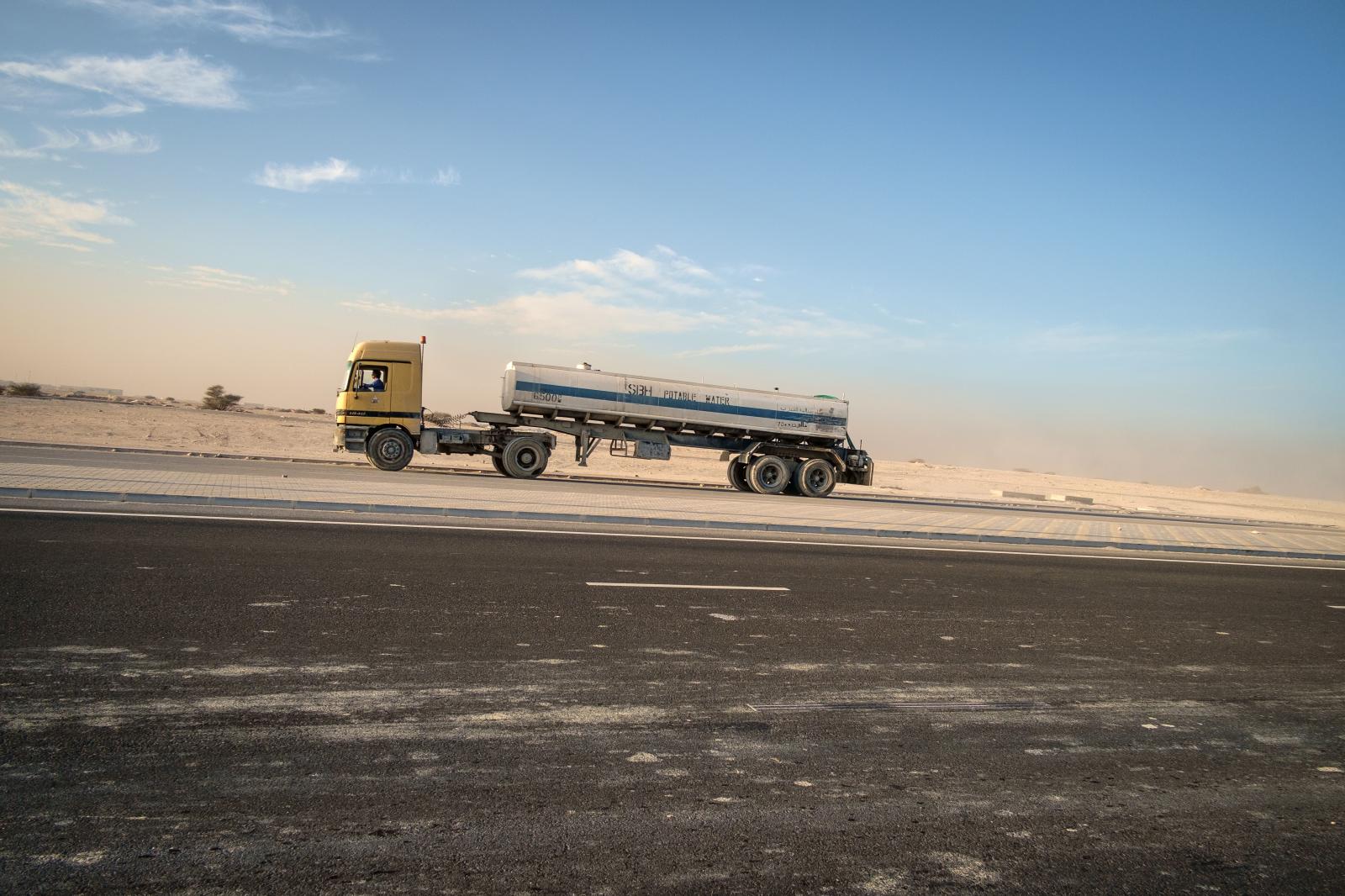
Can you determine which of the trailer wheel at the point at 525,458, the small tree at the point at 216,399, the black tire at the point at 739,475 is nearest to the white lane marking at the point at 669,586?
the trailer wheel at the point at 525,458

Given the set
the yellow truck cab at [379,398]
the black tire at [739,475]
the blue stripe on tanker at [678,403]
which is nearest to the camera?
the yellow truck cab at [379,398]

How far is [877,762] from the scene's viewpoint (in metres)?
4.60

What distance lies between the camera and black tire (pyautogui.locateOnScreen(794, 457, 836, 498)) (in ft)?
88.7

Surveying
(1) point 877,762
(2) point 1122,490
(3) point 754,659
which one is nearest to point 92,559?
(3) point 754,659

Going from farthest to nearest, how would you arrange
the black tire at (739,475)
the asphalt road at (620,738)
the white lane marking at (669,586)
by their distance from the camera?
the black tire at (739,475)
the white lane marking at (669,586)
the asphalt road at (620,738)

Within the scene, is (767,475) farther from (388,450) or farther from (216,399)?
(216,399)

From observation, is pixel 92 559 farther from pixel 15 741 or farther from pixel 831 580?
pixel 831 580

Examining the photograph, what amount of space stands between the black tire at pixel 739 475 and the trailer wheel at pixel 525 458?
622 cm

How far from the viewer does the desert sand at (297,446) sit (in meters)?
34.9

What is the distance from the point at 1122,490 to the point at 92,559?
2401 inches

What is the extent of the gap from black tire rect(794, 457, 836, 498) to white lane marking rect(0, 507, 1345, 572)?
1183cm

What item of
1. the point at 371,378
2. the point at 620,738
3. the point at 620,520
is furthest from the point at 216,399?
the point at 620,738

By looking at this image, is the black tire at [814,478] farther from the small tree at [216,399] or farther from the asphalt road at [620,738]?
the small tree at [216,399]

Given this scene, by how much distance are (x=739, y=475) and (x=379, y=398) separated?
11.1 meters
